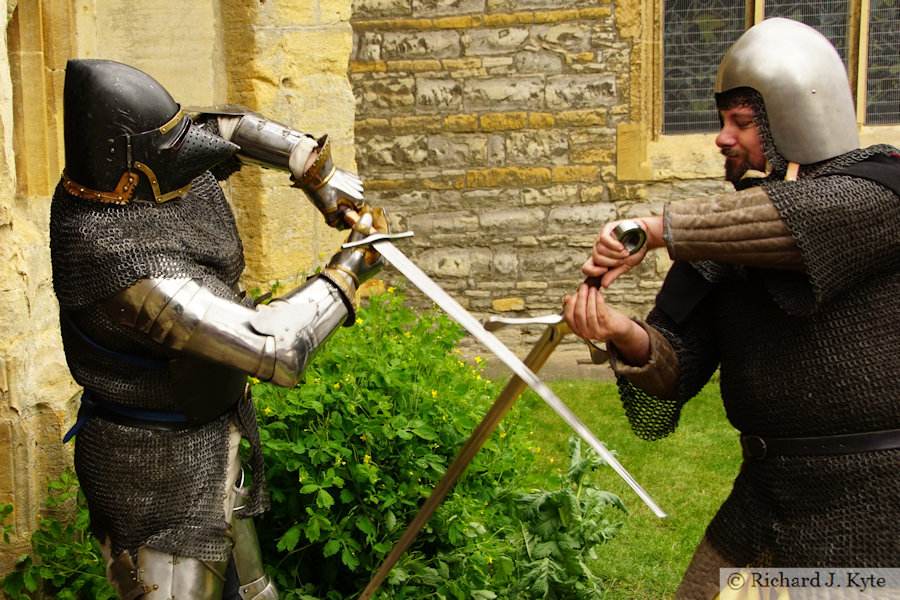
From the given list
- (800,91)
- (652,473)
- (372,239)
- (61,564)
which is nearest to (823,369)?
(800,91)

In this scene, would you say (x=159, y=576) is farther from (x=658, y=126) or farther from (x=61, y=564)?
(x=658, y=126)

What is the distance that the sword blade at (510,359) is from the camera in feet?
7.11

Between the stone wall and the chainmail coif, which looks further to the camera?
the stone wall

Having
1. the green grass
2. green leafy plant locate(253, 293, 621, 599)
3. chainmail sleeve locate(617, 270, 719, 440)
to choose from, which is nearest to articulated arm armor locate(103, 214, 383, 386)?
chainmail sleeve locate(617, 270, 719, 440)

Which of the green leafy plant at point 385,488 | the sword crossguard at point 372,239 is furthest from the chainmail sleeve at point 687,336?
the green leafy plant at point 385,488

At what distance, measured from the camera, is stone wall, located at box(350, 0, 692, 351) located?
724 centimetres

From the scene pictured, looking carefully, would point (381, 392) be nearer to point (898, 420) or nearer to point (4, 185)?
point (4, 185)

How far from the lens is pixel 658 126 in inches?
291

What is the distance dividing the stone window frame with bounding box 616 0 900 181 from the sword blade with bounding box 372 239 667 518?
5.25m

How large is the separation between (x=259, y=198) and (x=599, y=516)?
1930 millimetres

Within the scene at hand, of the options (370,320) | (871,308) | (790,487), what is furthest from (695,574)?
(370,320)

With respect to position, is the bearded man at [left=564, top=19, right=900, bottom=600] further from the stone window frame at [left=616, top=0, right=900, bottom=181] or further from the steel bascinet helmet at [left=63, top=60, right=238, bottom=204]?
the stone window frame at [left=616, top=0, right=900, bottom=181]

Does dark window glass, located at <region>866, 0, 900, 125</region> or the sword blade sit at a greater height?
dark window glass, located at <region>866, 0, 900, 125</region>

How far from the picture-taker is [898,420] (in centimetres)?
209
